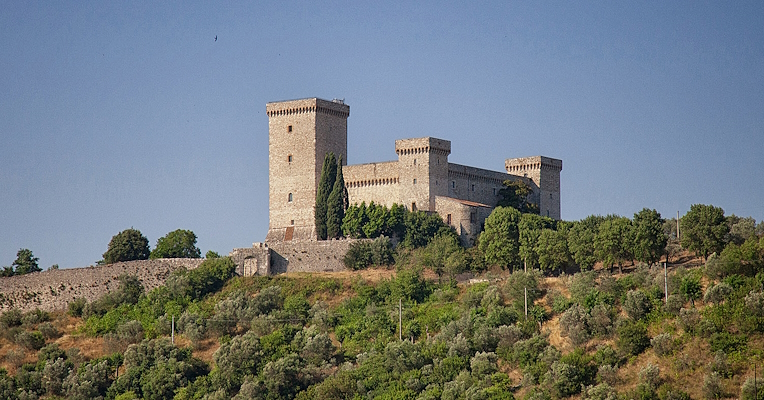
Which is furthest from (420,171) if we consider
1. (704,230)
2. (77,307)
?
(77,307)

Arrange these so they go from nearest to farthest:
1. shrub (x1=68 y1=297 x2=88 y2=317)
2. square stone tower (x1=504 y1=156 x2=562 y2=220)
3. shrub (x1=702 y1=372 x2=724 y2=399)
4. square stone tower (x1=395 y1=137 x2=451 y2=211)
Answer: shrub (x1=702 y1=372 x2=724 y2=399)
shrub (x1=68 y1=297 x2=88 y2=317)
square stone tower (x1=395 y1=137 x2=451 y2=211)
square stone tower (x1=504 y1=156 x2=562 y2=220)

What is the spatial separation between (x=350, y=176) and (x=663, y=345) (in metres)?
26.0

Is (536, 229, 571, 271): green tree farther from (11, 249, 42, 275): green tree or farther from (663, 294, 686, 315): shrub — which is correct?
(11, 249, 42, 275): green tree

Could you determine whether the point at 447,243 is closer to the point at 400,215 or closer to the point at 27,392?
the point at 400,215

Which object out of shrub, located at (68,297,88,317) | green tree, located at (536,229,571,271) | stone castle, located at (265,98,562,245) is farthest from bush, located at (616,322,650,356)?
shrub, located at (68,297,88,317)

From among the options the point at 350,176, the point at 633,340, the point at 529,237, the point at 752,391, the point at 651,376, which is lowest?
the point at 752,391

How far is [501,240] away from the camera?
7438cm

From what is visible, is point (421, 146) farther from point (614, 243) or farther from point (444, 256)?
point (614, 243)

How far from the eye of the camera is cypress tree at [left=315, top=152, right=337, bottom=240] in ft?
259

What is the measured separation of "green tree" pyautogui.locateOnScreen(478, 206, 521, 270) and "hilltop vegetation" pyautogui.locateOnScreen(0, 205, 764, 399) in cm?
12

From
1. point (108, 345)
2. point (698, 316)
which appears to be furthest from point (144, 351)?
point (698, 316)

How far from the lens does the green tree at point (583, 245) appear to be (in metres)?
71.3

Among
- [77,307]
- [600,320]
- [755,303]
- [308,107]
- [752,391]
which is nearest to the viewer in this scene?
[752,391]

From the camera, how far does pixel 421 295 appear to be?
233 ft
